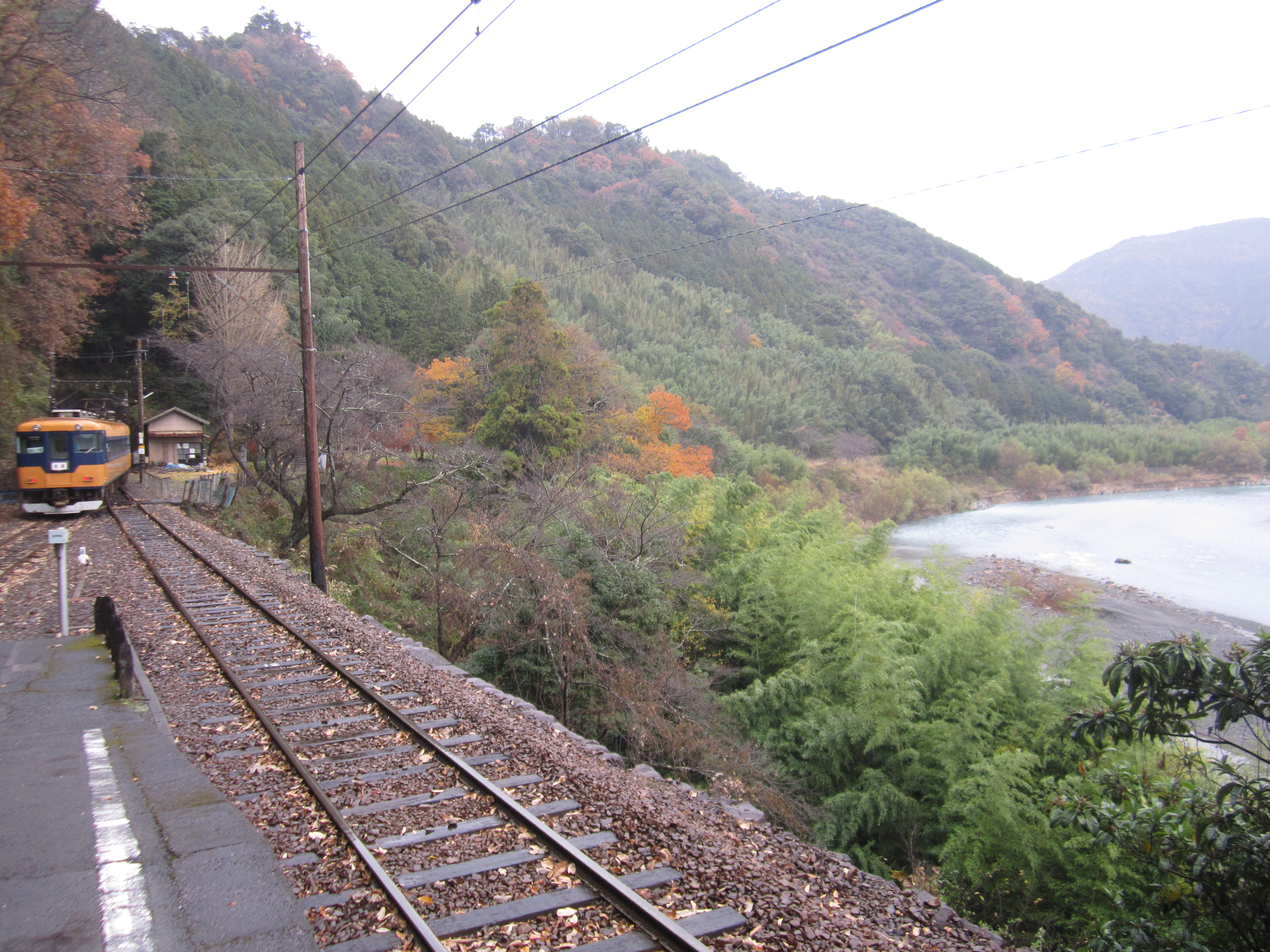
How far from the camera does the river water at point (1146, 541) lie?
2656 cm

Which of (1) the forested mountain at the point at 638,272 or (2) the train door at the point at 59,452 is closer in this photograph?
(2) the train door at the point at 59,452

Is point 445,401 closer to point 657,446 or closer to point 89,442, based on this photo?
point 657,446

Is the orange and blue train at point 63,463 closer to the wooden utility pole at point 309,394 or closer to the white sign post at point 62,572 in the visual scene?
the wooden utility pole at point 309,394

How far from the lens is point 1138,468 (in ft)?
187

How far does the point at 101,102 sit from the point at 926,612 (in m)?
28.9

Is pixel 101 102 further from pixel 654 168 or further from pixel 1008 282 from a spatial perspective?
pixel 1008 282

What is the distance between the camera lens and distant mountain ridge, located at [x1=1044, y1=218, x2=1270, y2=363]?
11794 centimetres

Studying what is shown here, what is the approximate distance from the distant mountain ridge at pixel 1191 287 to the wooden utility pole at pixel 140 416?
415ft

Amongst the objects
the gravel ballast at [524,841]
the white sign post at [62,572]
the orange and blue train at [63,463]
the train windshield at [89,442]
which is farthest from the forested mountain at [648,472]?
the white sign post at [62,572]

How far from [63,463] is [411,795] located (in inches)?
741

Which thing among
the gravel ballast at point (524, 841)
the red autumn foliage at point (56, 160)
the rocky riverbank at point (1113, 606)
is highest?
the red autumn foliage at point (56, 160)

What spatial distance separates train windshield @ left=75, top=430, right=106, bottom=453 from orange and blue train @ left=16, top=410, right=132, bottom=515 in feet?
0.03

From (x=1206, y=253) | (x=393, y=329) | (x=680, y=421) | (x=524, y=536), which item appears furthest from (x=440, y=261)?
(x=1206, y=253)

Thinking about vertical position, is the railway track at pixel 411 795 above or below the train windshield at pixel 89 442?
below
